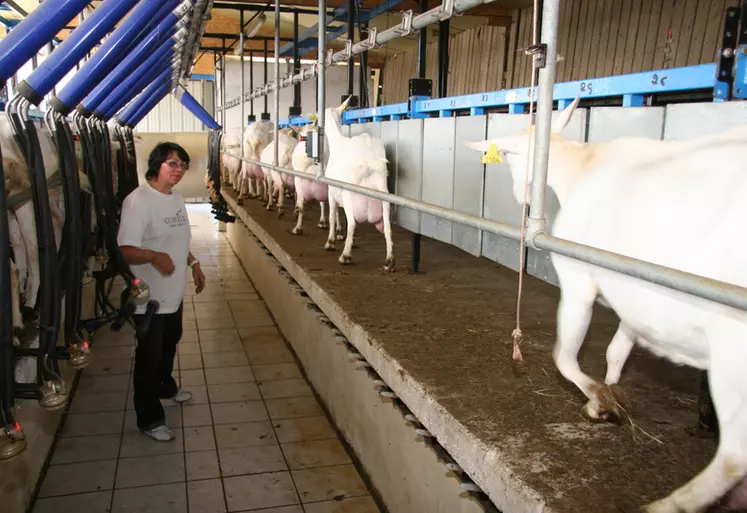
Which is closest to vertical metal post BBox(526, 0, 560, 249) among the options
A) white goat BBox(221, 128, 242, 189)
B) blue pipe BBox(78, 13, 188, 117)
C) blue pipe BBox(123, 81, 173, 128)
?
blue pipe BBox(78, 13, 188, 117)

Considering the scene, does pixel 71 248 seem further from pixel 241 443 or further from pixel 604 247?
pixel 604 247

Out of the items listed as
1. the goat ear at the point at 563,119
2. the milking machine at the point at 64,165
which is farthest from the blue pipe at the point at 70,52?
the goat ear at the point at 563,119

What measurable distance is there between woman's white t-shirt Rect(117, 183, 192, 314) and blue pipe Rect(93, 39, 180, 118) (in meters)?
2.67

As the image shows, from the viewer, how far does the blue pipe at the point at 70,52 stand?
2896 millimetres

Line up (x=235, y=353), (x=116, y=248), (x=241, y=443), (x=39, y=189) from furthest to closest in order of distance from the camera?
(x=235, y=353), (x=241, y=443), (x=116, y=248), (x=39, y=189)

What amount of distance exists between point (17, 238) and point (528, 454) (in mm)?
2274

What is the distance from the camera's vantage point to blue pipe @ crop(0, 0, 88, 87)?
92.9 inches

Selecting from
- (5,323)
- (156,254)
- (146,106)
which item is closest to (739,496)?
(5,323)

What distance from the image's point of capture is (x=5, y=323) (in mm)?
2221

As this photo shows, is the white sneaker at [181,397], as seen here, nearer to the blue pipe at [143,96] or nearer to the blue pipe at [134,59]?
the blue pipe at [134,59]

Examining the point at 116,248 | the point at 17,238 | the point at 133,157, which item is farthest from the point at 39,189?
the point at 133,157

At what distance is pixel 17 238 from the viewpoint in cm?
282

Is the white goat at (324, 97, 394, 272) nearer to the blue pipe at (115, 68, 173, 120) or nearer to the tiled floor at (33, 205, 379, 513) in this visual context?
the tiled floor at (33, 205, 379, 513)

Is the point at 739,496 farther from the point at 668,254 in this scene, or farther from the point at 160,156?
the point at 160,156
